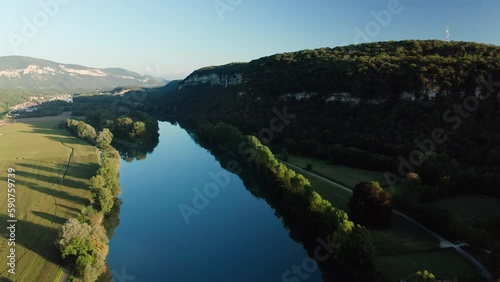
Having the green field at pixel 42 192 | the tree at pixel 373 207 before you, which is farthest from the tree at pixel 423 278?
the green field at pixel 42 192

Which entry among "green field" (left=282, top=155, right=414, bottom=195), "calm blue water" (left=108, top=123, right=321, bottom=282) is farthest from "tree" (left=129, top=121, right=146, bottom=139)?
"green field" (left=282, top=155, right=414, bottom=195)

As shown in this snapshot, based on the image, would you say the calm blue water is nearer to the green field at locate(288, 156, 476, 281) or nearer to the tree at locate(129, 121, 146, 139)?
the green field at locate(288, 156, 476, 281)

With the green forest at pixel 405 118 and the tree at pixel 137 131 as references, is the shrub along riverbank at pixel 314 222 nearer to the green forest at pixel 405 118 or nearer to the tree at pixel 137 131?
the green forest at pixel 405 118

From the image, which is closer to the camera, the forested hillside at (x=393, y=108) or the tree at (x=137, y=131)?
the forested hillside at (x=393, y=108)

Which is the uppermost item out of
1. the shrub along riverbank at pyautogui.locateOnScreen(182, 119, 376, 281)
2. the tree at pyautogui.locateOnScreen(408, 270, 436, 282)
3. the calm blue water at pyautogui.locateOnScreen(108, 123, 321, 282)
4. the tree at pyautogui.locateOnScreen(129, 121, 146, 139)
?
the tree at pyautogui.locateOnScreen(408, 270, 436, 282)

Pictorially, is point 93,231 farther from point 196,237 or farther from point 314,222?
point 314,222
